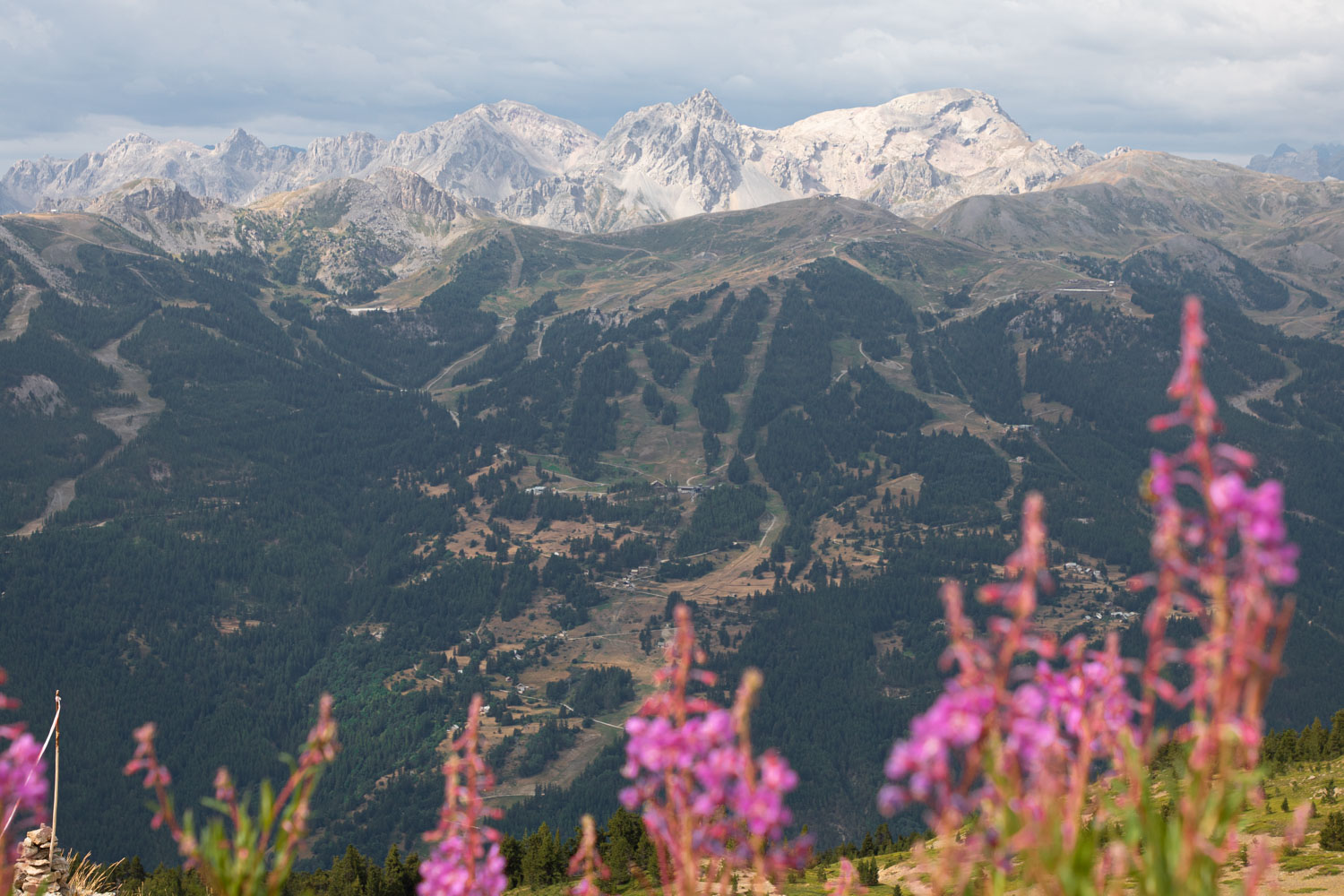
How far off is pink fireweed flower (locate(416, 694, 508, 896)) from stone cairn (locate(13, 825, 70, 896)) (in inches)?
949

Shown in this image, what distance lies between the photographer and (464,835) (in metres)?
11.0

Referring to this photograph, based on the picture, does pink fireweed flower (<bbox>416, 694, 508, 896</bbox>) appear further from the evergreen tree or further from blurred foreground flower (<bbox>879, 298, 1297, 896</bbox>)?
the evergreen tree

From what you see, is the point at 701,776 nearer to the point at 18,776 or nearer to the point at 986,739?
the point at 986,739

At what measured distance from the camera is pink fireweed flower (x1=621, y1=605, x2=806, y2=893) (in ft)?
24.7

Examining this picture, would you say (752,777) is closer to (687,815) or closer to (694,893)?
(687,815)

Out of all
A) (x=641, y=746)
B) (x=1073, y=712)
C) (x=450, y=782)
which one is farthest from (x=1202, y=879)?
(x=450, y=782)

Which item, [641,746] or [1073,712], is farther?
[1073,712]

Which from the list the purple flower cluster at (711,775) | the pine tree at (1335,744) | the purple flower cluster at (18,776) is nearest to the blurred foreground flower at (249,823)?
the purple flower cluster at (18,776)

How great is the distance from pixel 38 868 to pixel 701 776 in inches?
1294

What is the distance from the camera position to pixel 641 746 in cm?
820

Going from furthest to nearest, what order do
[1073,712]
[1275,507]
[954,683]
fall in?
[1073,712] < [954,683] < [1275,507]

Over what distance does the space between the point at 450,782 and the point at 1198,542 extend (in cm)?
893

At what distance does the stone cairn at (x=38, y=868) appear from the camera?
28.3 meters

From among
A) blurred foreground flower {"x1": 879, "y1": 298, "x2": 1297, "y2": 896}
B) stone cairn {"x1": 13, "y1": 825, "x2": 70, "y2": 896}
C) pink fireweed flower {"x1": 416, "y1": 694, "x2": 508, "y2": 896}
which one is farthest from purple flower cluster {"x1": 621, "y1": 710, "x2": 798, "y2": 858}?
stone cairn {"x1": 13, "y1": 825, "x2": 70, "y2": 896}
